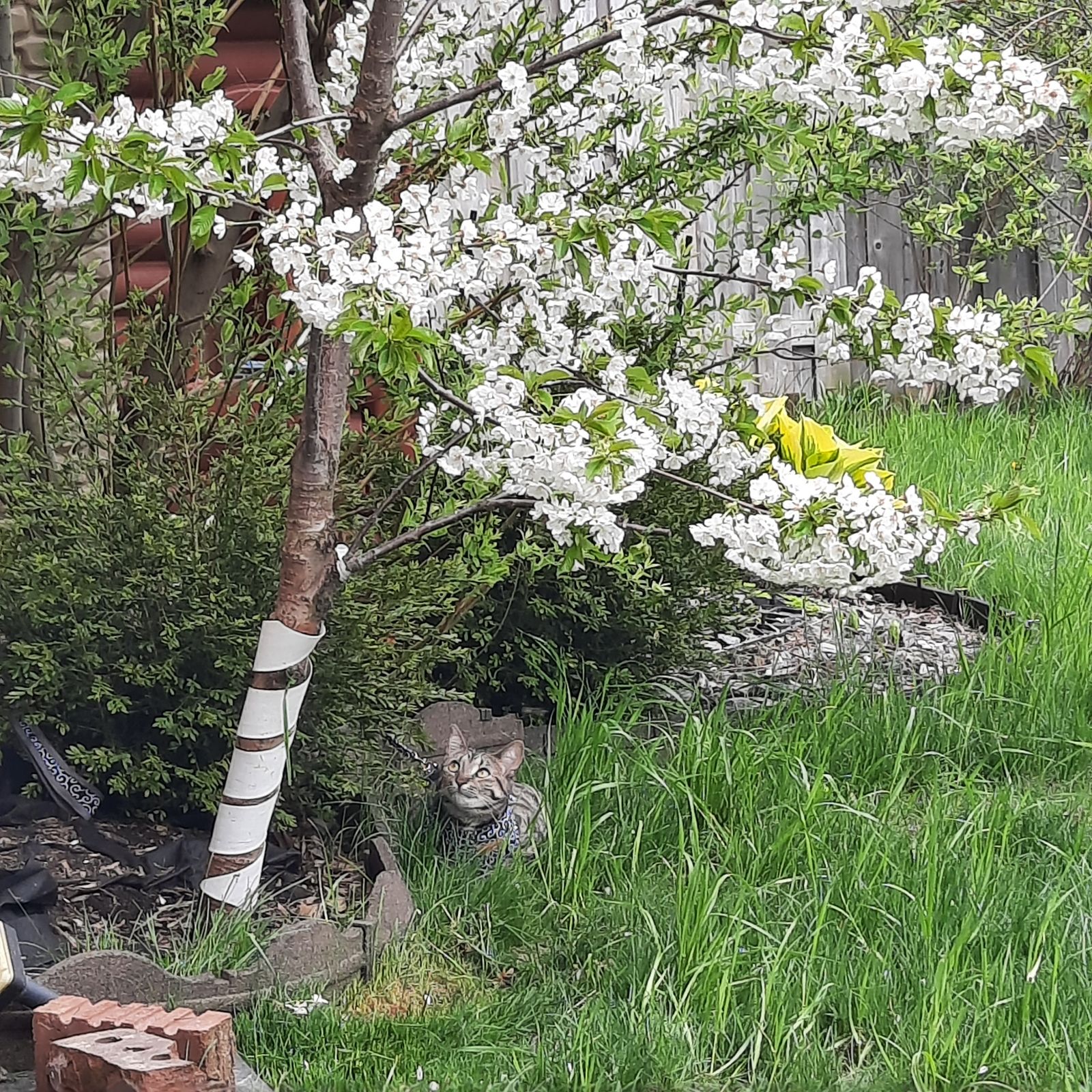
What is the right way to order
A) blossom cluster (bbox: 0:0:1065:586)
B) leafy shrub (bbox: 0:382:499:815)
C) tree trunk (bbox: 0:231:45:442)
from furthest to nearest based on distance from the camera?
tree trunk (bbox: 0:231:45:442)
leafy shrub (bbox: 0:382:499:815)
blossom cluster (bbox: 0:0:1065:586)

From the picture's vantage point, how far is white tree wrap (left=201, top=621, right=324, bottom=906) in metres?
2.15

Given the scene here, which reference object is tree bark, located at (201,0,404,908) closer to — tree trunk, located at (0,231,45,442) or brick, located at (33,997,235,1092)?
brick, located at (33,997,235,1092)

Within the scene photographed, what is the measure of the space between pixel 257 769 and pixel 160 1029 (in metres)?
0.53

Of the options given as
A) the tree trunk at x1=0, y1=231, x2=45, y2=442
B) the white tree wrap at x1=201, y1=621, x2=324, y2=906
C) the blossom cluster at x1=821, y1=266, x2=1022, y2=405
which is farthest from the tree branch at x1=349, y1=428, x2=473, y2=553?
the tree trunk at x1=0, y1=231, x2=45, y2=442

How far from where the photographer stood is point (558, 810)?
8.81 feet

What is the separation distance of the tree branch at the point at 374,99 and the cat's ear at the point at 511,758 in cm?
102

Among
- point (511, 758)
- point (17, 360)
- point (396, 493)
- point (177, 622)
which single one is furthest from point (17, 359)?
point (511, 758)

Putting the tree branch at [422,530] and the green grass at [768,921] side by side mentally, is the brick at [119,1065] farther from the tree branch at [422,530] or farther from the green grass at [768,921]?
the tree branch at [422,530]

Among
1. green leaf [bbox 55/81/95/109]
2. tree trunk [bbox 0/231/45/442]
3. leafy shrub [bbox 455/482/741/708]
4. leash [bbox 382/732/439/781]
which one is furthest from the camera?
leafy shrub [bbox 455/482/741/708]

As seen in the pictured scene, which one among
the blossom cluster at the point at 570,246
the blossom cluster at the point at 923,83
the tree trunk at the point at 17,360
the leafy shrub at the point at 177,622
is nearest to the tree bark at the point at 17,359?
the tree trunk at the point at 17,360

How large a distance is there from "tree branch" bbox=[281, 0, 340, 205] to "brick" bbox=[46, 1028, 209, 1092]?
1146 millimetres

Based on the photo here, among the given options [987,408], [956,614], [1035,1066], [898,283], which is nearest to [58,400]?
[1035,1066]

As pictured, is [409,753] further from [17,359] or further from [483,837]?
[17,359]

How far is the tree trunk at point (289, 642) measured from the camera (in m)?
2.11
